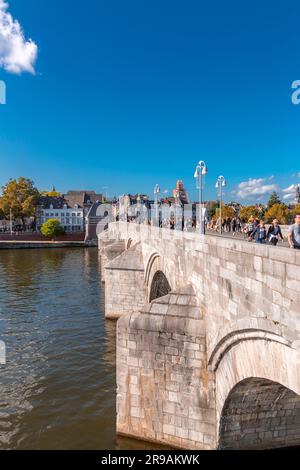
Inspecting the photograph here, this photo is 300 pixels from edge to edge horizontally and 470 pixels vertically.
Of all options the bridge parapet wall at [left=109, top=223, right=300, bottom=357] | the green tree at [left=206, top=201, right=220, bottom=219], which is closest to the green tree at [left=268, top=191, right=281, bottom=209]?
the green tree at [left=206, top=201, right=220, bottom=219]

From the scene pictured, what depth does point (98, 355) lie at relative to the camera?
15375 millimetres

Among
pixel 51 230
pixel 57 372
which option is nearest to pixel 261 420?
pixel 57 372

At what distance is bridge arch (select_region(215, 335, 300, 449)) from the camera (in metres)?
6.99

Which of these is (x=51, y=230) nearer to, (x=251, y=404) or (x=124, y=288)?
(x=124, y=288)

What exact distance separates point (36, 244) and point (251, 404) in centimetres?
5992

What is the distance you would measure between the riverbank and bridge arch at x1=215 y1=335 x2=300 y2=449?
58595mm

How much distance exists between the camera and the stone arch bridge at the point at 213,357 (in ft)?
20.7

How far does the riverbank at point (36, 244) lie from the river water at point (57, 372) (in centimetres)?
3731

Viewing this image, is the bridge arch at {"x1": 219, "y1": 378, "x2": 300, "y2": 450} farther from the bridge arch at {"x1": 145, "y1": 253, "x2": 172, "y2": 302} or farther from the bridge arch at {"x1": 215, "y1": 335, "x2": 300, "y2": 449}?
the bridge arch at {"x1": 145, "y1": 253, "x2": 172, "y2": 302}
